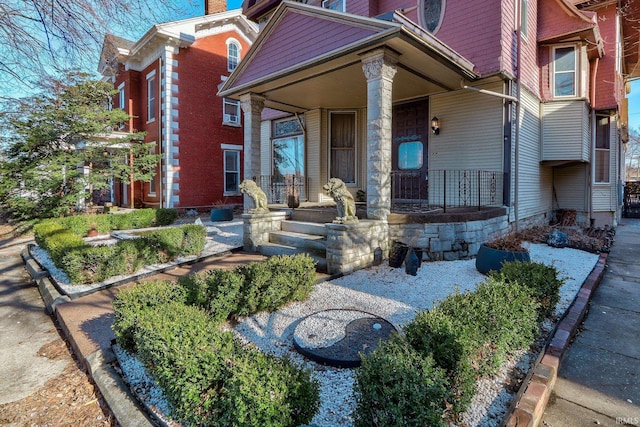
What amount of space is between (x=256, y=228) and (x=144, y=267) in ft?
7.36

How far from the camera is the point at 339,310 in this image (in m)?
3.97

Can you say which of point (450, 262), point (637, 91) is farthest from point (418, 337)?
point (637, 91)

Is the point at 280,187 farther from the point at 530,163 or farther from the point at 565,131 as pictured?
the point at 565,131

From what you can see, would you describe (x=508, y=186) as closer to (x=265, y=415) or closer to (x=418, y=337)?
(x=418, y=337)

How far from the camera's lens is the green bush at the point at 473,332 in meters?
2.17

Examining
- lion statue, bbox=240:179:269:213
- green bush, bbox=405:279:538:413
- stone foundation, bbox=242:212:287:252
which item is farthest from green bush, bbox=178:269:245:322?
lion statue, bbox=240:179:269:213

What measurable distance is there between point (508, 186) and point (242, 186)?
6.03m

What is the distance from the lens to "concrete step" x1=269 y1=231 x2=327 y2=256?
20.0ft

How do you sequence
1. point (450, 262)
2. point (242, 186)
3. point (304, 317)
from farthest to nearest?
point (242, 186)
point (450, 262)
point (304, 317)

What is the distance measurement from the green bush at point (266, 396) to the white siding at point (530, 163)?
7.96 meters

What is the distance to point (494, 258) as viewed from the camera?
17.5 feet

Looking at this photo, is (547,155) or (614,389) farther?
(547,155)

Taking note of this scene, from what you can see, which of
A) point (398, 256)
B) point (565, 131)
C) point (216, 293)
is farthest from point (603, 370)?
point (565, 131)

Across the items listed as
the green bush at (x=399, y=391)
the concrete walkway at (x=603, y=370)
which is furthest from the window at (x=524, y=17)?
the green bush at (x=399, y=391)
